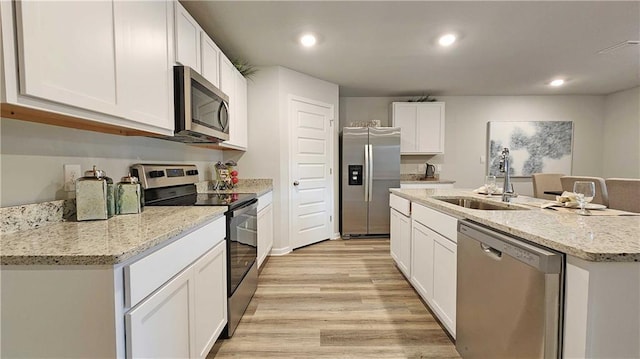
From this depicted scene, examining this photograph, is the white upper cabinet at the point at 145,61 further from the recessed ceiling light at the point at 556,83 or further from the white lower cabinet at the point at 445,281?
the recessed ceiling light at the point at 556,83

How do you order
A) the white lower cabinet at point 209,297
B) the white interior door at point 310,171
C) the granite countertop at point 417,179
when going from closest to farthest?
the white lower cabinet at point 209,297 → the white interior door at point 310,171 → the granite countertop at point 417,179

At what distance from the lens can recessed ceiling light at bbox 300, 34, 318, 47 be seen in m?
2.69

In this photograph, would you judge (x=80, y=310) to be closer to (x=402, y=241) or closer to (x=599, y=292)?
(x=599, y=292)

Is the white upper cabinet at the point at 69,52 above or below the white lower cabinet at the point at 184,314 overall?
above

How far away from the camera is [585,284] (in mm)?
849

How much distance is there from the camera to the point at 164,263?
1030mm

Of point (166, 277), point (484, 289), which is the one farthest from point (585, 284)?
point (166, 277)

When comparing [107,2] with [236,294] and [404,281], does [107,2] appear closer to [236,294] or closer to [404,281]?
[236,294]

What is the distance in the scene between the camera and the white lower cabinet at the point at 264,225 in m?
2.79

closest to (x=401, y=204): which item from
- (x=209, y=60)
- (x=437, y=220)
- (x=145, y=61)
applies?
Result: (x=437, y=220)

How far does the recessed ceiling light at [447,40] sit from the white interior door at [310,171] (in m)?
1.70

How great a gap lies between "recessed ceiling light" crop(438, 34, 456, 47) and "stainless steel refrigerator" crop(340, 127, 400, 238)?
1.58 metres

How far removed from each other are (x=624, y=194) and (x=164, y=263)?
359 centimetres

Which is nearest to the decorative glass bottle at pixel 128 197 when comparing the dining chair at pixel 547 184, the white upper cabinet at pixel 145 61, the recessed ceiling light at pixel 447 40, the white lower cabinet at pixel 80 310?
the white upper cabinet at pixel 145 61
